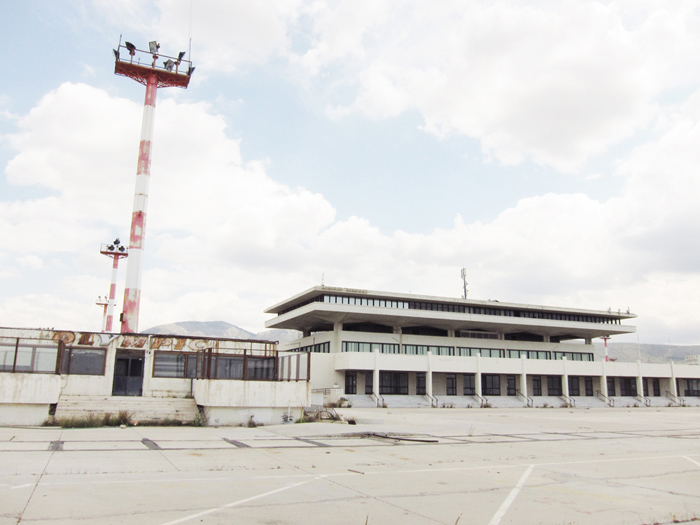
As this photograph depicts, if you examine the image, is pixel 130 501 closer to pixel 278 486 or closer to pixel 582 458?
pixel 278 486

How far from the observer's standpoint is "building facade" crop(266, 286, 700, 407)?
58344 mm

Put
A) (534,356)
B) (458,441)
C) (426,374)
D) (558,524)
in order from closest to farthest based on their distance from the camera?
1. (558,524)
2. (458,441)
3. (426,374)
4. (534,356)

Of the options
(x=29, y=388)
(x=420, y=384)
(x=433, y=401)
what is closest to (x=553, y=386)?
(x=420, y=384)

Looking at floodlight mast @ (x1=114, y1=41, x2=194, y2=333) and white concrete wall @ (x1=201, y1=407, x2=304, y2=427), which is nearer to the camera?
white concrete wall @ (x1=201, y1=407, x2=304, y2=427)

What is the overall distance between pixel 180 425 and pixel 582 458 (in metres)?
16.5

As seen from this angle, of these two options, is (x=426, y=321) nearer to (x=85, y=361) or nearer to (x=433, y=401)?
(x=433, y=401)

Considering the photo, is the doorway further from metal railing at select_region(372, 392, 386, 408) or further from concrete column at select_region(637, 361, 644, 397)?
concrete column at select_region(637, 361, 644, 397)

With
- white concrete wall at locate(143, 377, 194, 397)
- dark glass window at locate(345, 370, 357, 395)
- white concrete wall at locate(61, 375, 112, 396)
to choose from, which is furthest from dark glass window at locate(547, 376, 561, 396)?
white concrete wall at locate(61, 375, 112, 396)

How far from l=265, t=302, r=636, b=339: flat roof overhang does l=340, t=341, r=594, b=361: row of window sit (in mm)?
2701

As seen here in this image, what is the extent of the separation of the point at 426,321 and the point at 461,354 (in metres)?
7.24

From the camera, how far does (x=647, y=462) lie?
50.0 feet

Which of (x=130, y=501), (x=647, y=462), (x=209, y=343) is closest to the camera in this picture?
(x=130, y=501)

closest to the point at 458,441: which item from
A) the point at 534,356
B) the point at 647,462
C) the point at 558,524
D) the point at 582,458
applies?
the point at 582,458

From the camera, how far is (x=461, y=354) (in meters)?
68.2
